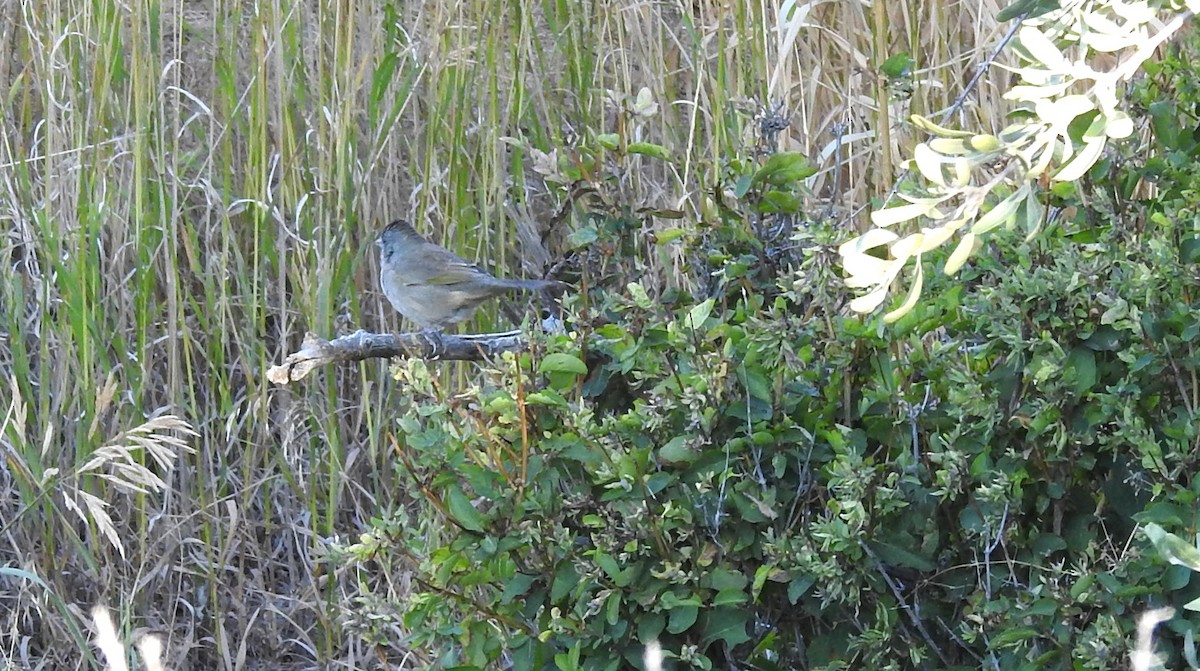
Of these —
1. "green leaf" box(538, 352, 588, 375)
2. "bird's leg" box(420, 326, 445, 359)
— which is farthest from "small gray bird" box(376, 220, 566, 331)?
"green leaf" box(538, 352, 588, 375)

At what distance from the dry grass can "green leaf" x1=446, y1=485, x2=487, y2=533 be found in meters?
1.23

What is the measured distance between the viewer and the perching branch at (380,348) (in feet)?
7.85

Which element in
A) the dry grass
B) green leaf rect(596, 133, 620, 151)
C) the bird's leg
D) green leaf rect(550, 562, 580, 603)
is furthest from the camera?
the dry grass

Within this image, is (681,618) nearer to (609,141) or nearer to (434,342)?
(609,141)

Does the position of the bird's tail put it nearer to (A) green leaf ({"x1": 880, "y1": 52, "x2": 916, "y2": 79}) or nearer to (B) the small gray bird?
(B) the small gray bird

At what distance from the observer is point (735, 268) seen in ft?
6.82

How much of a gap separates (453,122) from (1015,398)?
68.1 inches

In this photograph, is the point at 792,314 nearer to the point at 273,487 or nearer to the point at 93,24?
the point at 273,487

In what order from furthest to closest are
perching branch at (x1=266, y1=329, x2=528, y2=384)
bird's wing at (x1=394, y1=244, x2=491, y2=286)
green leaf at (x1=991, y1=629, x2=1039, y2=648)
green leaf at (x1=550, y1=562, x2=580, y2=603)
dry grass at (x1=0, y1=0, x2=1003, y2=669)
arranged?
dry grass at (x1=0, y1=0, x2=1003, y2=669) < bird's wing at (x1=394, y1=244, x2=491, y2=286) < perching branch at (x1=266, y1=329, x2=528, y2=384) < green leaf at (x1=550, y1=562, x2=580, y2=603) < green leaf at (x1=991, y1=629, x2=1039, y2=648)

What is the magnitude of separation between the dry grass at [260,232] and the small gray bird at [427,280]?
7cm

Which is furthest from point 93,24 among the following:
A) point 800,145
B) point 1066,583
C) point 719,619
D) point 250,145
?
point 1066,583

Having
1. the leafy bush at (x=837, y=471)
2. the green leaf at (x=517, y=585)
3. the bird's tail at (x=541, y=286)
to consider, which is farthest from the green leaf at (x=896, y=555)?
the bird's tail at (x=541, y=286)

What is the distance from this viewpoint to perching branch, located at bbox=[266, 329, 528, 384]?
2393mm

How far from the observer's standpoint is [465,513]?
6.43 ft
